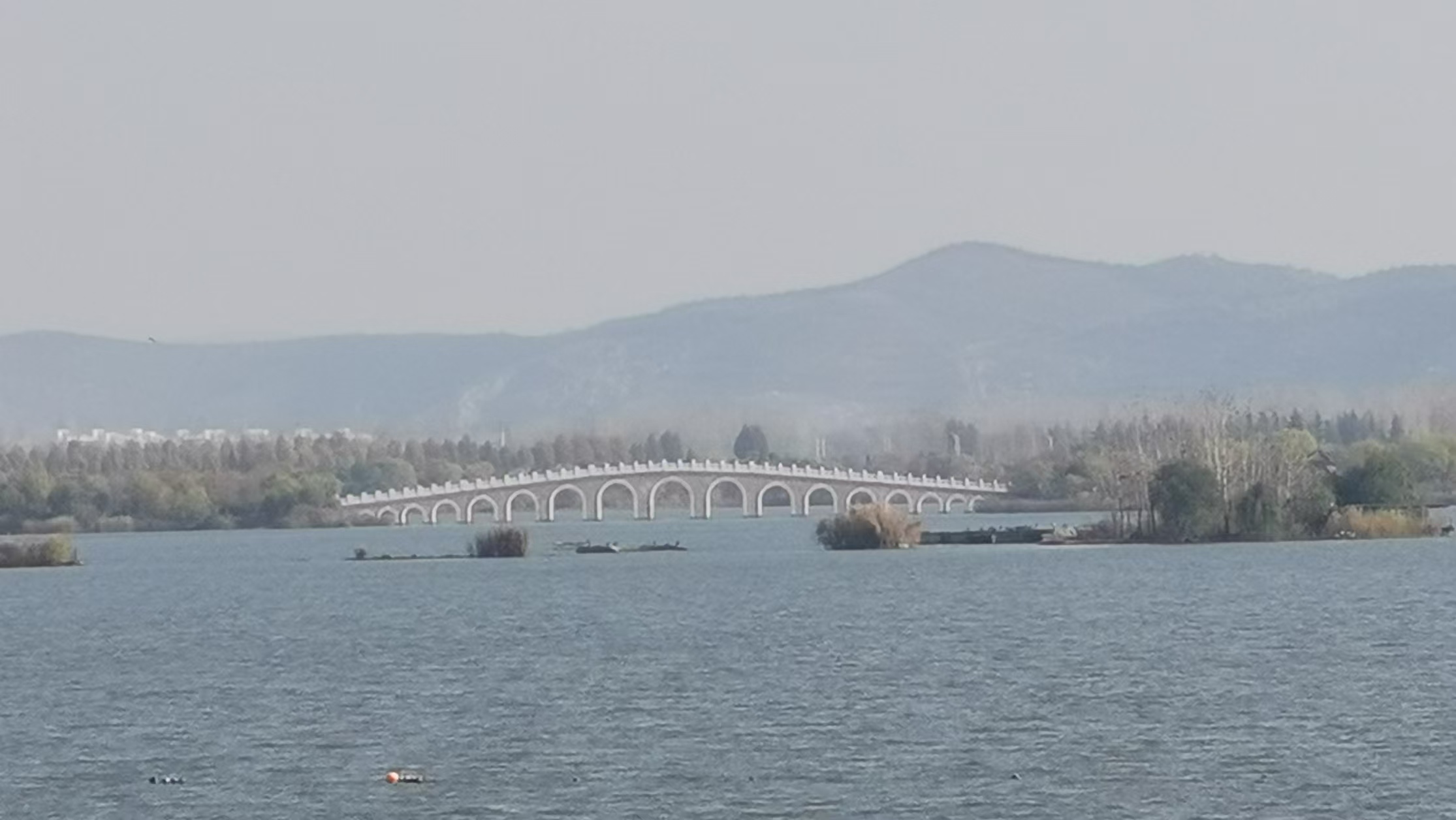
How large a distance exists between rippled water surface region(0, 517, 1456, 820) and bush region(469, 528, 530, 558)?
75.4 ft

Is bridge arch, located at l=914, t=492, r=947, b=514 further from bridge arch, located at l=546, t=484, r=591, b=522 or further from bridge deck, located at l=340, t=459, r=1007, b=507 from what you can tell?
bridge arch, located at l=546, t=484, r=591, b=522

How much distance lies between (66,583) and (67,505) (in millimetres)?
70808

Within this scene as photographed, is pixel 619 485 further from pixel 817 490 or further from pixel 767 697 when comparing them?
pixel 767 697

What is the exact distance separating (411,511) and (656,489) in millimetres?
14006

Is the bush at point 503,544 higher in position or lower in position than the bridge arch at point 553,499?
lower

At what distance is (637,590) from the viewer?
90125 mm

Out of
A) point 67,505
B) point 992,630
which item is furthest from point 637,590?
point 67,505

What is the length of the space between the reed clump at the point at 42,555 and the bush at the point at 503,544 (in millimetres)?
15101

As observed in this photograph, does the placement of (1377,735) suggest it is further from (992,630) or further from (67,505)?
(67,505)

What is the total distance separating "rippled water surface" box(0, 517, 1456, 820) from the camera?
40.0 metres

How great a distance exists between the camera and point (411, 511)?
614ft

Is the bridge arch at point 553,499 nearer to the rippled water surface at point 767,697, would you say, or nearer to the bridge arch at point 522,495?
the bridge arch at point 522,495

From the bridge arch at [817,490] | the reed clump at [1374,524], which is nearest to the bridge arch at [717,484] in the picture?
the bridge arch at [817,490]

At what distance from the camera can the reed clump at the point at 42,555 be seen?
120 meters
